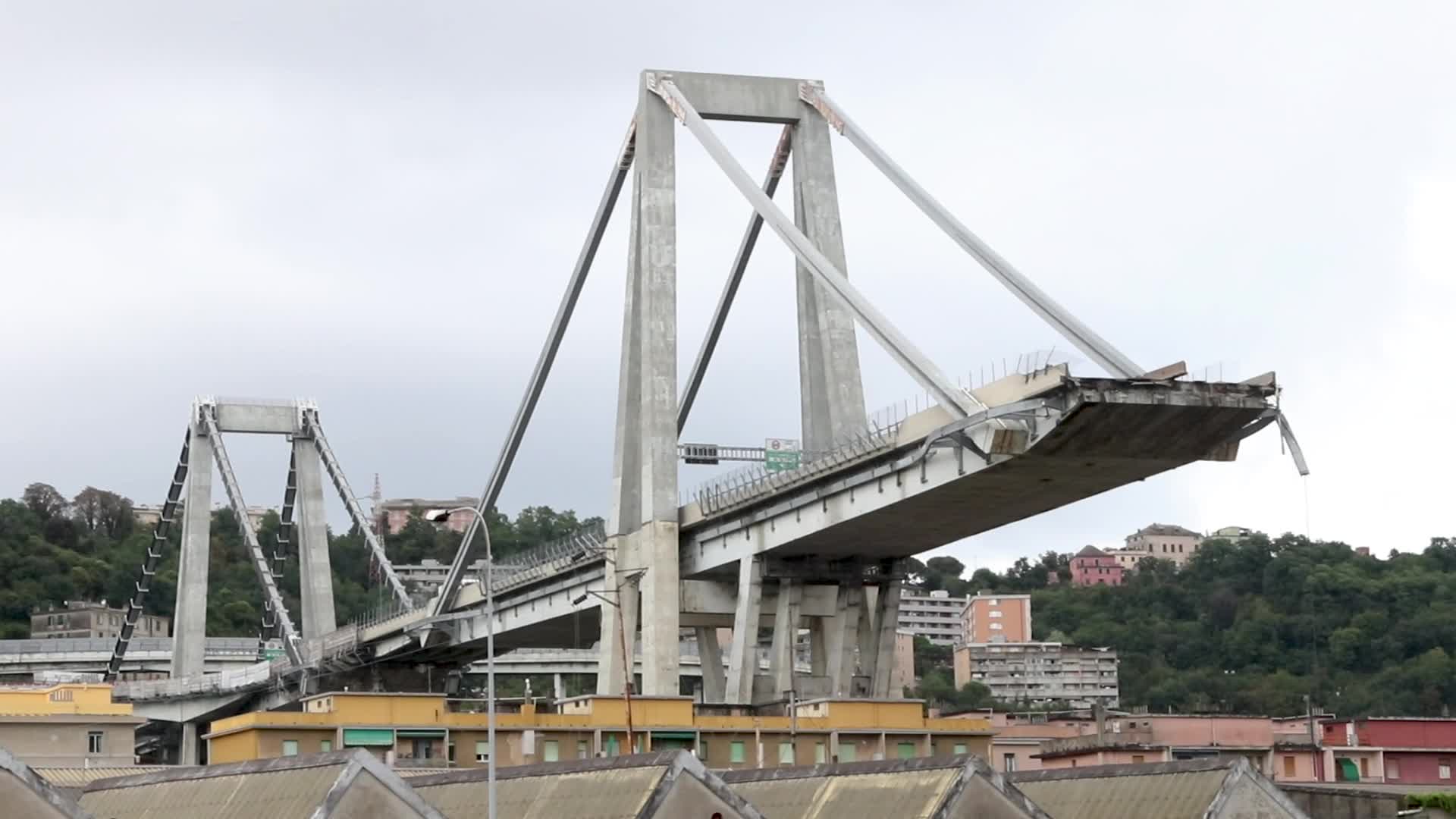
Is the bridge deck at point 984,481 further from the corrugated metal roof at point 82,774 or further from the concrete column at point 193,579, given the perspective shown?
the concrete column at point 193,579

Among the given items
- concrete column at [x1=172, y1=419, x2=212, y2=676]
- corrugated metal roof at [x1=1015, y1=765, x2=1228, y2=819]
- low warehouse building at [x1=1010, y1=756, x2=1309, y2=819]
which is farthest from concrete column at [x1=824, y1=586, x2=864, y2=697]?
concrete column at [x1=172, y1=419, x2=212, y2=676]

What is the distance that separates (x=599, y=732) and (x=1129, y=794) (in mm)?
46083

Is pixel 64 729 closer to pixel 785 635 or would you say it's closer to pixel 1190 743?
pixel 785 635

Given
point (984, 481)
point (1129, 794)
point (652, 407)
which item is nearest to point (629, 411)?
point (652, 407)

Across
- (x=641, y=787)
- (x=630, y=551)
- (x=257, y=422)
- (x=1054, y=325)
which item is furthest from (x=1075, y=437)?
(x=257, y=422)

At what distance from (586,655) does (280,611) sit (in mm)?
30368

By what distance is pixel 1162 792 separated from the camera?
50.9m

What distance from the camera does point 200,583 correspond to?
160125 mm

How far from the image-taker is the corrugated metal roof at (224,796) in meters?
46.8

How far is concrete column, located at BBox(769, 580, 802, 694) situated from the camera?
10119 centimetres

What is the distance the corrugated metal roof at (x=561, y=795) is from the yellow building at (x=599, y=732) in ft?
131

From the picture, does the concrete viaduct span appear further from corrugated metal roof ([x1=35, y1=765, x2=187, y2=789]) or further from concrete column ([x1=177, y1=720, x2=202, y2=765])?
concrete column ([x1=177, y1=720, x2=202, y2=765])

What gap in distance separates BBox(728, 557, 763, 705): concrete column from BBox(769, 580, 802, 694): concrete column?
84 cm

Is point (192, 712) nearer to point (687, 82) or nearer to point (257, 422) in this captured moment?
point (257, 422)
